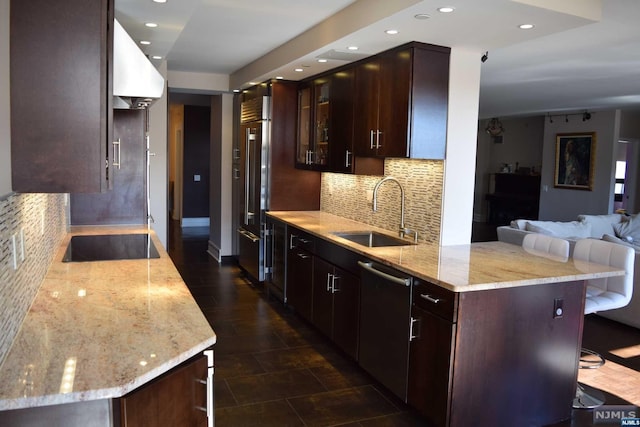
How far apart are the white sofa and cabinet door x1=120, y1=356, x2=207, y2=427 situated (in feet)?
14.8

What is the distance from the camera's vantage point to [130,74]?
2.41 metres

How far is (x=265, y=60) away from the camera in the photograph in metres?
5.46

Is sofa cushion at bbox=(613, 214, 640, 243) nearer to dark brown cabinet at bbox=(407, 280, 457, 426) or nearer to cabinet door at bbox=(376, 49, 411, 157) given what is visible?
cabinet door at bbox=(376, 49, 411, 157)

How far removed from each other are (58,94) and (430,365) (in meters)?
2.23

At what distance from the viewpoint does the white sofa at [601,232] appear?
5016 millimetres

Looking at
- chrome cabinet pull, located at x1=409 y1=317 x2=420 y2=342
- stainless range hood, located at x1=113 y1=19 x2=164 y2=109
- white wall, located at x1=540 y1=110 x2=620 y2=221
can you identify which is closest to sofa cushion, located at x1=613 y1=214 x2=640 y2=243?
white wall, located at x1=540 y1=110 x2=620 y2=221

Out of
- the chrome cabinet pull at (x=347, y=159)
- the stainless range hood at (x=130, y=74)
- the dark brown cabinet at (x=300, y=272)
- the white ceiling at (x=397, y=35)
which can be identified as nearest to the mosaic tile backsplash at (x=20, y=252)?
the stainless range hood at (x=130, y=74)

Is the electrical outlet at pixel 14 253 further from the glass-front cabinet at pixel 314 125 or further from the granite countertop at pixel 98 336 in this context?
the glass-front cabinet at pixel 314 125

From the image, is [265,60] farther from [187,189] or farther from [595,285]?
[187,189]

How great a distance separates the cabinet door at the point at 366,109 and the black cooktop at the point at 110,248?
1.80m

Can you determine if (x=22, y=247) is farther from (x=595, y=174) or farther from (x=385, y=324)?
(x=595, y=174)

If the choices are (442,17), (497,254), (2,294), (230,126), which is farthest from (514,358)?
(230,126)

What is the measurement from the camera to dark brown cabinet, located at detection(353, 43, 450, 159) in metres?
3.65

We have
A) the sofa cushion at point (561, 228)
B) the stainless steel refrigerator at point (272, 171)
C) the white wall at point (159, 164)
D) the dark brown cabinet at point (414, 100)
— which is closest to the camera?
the dark brown cabinet at point (414, 100)
